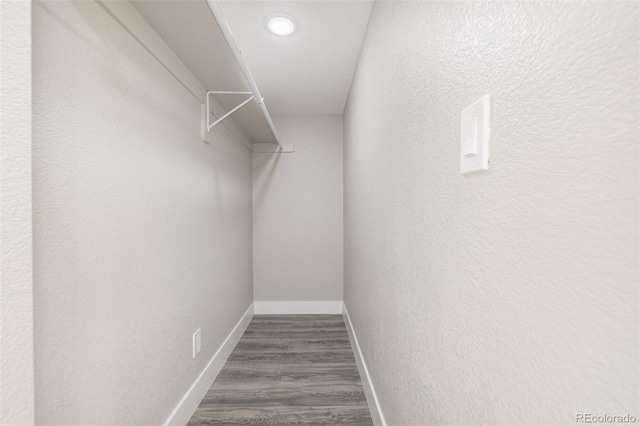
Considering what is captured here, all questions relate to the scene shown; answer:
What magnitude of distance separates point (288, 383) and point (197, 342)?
2.16 feet

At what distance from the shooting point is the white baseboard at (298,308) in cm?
298

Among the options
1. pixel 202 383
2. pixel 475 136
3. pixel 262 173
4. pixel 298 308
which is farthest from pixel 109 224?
pixel 298 308

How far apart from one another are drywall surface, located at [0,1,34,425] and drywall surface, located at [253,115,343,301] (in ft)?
7.98

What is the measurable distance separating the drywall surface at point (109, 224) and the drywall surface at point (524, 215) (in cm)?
102

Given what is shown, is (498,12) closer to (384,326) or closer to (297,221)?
(384,326)

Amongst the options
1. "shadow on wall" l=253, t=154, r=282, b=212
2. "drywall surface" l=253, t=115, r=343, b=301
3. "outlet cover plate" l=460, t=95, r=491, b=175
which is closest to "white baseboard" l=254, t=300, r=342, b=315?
"drywall surface" l=253, t=115, r=343, b=301

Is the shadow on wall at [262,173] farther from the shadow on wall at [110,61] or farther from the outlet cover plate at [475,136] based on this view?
the outlet cover plate at [475,136]

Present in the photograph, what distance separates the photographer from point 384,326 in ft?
4.05

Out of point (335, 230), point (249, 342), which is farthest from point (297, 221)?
point (249, 342)

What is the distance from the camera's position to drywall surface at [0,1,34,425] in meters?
0.49

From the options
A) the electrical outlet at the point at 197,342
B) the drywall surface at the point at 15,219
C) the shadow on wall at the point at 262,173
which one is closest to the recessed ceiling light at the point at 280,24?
the drywall surface at the point at 15,219

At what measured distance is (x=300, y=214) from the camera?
298cm

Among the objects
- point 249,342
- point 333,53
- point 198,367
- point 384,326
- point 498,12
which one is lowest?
point 249,342

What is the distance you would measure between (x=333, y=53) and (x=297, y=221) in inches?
66.5
